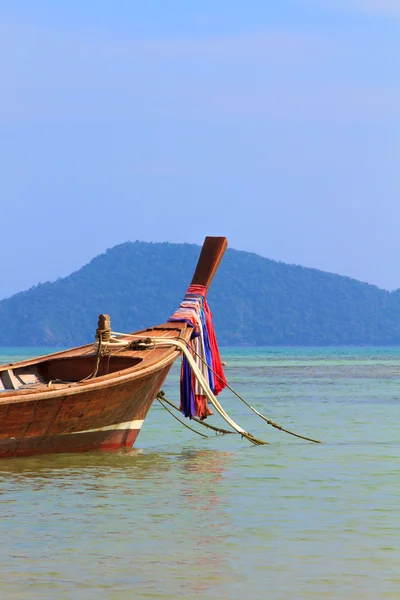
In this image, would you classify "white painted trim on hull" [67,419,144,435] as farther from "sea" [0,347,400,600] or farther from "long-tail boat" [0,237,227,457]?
"sea" [0,347,400,600]

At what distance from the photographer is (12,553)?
362 inches

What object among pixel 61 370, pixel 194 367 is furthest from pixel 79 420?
pixel 194 367

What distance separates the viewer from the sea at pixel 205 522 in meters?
8.28

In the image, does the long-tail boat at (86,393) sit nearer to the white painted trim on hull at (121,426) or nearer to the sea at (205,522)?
the white painted trim on hull at (121,426)

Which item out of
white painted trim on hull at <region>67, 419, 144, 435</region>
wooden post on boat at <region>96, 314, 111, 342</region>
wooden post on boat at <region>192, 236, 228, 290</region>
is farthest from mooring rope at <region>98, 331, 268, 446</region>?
wooden post on boat at <region>192, 236, 228, 290</region>

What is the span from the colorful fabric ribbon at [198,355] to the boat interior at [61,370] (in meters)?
1.49

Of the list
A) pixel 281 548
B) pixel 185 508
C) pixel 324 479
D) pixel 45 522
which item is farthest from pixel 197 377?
pixel 281 548

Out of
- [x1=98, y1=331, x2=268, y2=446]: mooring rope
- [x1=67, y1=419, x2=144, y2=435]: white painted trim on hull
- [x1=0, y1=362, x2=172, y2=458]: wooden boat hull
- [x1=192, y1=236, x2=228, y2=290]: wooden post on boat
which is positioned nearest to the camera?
[x1=0, y1=362, x2=172, y2=458]: wooden boat hull

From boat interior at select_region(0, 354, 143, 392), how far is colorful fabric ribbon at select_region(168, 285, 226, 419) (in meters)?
1.49

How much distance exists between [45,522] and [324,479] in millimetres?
4515

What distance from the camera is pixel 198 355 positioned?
57.9ft

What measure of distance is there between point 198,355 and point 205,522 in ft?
22.8

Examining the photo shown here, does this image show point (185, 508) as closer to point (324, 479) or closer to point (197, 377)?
point (324, 479)

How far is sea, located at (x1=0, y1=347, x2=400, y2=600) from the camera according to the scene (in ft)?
27.2
